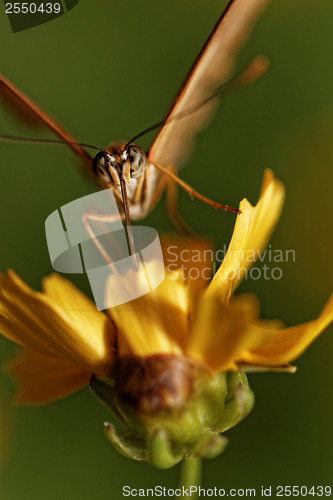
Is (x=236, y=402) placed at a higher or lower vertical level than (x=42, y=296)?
lower

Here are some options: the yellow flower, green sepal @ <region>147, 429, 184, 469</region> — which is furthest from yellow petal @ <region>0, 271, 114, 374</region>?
green sepal @ <region>147, 429, 184, 469</region>

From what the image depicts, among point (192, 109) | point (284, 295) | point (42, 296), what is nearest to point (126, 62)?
point (192, 109)

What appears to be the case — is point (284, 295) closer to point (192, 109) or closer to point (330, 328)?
point (330, 328)

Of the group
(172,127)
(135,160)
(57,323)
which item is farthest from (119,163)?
(57,323)

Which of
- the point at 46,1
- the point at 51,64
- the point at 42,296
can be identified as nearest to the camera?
the point at 42,296

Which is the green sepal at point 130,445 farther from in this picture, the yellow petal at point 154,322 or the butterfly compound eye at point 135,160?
the butterfly compound eye at point 135,160

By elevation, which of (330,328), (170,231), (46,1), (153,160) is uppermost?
(46,1)
